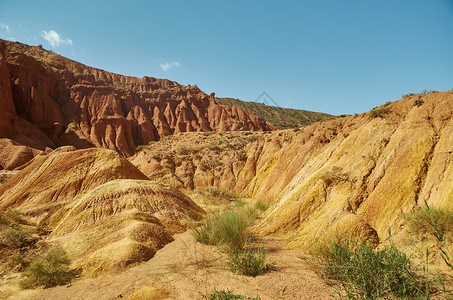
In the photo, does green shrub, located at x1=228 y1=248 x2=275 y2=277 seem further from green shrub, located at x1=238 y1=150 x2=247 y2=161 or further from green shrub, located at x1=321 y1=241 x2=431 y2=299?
green shrub, located at x1=238 y1=150 x2=247 y2=161

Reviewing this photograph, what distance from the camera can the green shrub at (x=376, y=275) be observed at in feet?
11.1

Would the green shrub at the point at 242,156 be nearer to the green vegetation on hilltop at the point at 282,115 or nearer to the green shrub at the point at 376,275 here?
the green shrub at the point at 376,275

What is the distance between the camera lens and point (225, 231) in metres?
6.29

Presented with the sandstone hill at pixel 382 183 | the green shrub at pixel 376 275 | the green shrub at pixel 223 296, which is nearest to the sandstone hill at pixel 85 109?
the sandstone hill at pixel 382 183

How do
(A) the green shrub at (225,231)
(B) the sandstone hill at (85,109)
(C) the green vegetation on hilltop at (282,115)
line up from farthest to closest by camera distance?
(C) the green vegetation on hilltop at (282,115)
(B) the sandstone hill at (85,109)
(A) the green shrub at (225,231)

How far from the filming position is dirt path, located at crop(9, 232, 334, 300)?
405cm

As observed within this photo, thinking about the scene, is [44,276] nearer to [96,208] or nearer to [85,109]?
[96,208]

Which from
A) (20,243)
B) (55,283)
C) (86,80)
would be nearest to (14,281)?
(55,283)

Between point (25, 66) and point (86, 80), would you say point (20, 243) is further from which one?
point (86, 80)

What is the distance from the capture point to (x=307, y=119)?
229ft

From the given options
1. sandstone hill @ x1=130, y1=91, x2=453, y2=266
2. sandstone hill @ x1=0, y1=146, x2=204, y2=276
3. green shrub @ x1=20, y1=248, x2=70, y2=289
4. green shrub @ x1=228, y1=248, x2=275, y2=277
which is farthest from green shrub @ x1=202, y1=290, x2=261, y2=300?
green shrub @ x1=20, y1=248, x2=70, y2=289

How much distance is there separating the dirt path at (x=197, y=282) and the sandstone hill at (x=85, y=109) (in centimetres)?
2755

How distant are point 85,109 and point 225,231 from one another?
2093 inches

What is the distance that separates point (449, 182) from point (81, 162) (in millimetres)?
16414
